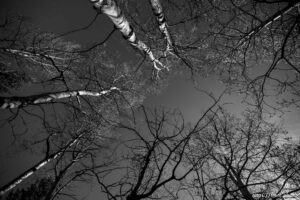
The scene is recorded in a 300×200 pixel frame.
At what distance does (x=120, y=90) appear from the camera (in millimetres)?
6957

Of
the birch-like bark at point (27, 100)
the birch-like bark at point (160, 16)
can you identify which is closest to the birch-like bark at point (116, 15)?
the birch-like bark at point (160, 16)

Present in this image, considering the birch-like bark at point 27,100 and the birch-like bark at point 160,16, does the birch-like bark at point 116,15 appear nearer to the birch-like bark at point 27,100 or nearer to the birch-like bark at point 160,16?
the birch-like bark at point 160,16

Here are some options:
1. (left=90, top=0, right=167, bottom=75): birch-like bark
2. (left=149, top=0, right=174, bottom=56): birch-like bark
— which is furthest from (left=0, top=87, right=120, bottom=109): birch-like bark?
(left=149, top=0, right=174, bottom=56): birch-like bark

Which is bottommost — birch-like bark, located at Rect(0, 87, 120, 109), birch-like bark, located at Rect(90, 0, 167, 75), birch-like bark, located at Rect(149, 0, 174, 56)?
birch-like bark, located at Rect(0, 87, 120, 109)

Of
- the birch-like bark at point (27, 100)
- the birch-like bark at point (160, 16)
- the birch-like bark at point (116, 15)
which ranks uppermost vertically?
the birch-like bark at point (160, 16)

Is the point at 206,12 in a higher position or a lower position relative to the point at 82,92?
higher

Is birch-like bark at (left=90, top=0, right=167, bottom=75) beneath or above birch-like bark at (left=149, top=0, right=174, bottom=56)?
beneath

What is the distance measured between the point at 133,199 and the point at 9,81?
6640 mm

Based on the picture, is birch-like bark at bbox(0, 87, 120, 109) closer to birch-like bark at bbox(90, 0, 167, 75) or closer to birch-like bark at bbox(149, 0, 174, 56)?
birch-like bark at bbox(90, 0, 167, 75)

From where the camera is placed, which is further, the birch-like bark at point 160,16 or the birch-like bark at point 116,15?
the birch-like bark at point 160,16

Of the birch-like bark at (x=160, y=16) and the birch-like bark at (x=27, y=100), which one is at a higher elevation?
the birch-like bark at (x=160, y=16)

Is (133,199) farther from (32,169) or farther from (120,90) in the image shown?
(120,90)

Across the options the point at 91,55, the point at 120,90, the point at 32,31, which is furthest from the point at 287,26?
the point at 32,31

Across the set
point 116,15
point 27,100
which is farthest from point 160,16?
point 27,100
